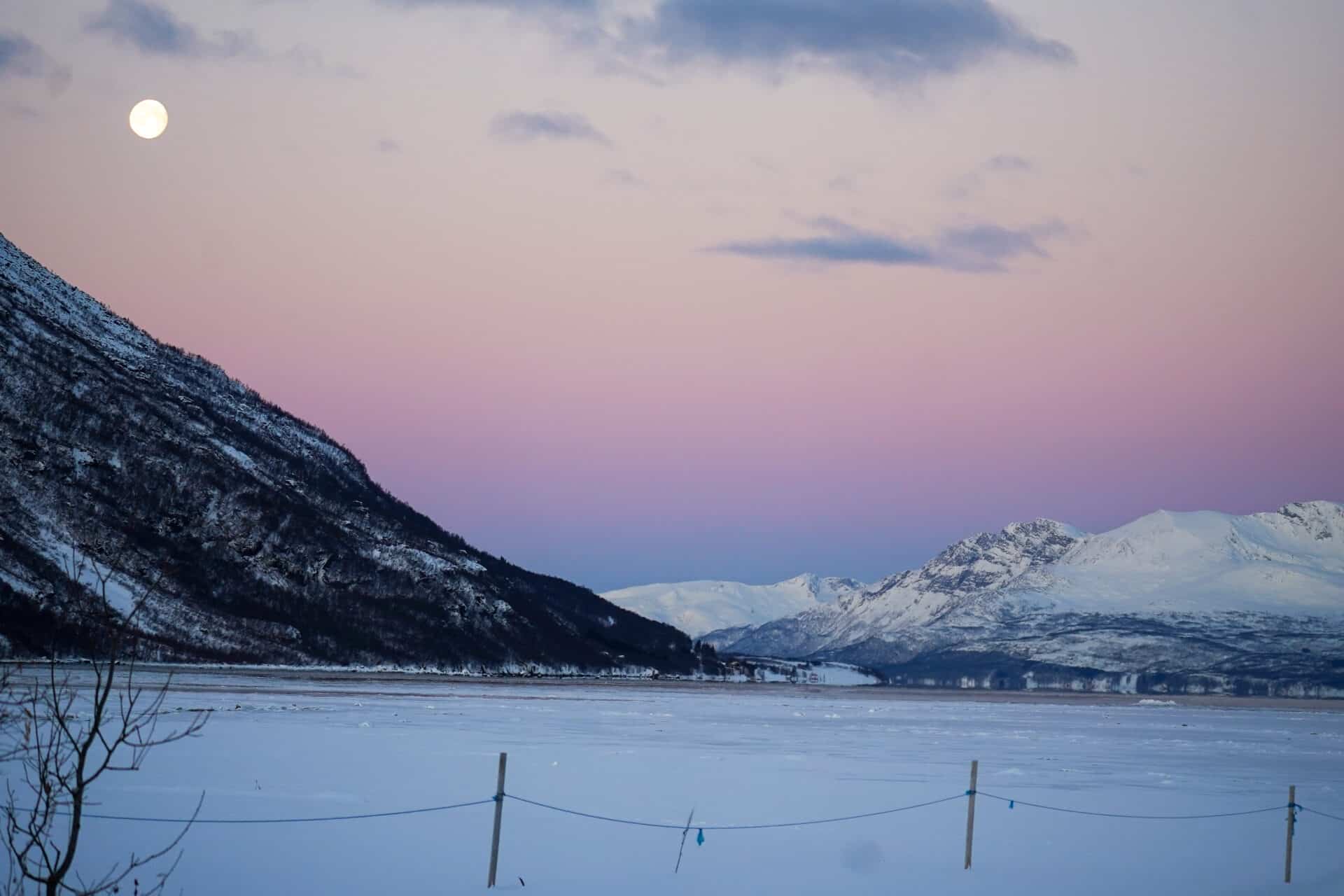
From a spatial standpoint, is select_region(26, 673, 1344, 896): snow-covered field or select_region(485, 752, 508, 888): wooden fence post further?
select_region(26, 673, 1344, 896): snow-covered field

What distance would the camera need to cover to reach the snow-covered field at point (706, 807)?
24.9 m

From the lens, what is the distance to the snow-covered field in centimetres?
2488

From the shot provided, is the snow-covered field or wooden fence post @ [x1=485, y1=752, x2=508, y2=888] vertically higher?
wooden fence post @ [x1=485, y1=752, x2=508, y2=888]

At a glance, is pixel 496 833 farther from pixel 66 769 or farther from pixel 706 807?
pixel 66 769

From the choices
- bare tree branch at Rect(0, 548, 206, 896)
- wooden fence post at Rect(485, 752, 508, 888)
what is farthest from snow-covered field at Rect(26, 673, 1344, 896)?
bare tree branch at Rect(0, 548, 206, 896)

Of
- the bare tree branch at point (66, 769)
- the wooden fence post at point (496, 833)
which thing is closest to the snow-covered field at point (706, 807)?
the wooden fence post at point (496, 833)

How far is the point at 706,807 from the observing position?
1351 inches

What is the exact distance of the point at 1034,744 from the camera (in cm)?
6384

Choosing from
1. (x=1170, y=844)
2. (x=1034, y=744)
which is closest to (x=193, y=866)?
(x=1170, y=844)

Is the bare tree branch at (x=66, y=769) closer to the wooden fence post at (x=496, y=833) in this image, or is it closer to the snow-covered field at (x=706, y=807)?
the snow-covered field at (x=706, y=807)

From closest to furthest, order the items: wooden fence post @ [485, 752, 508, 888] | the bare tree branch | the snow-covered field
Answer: the bare tree branch, wooden fence post @ [485, 752, 508, 888], the snow-covered field

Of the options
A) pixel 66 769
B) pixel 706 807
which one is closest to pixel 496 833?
pixel 706 807

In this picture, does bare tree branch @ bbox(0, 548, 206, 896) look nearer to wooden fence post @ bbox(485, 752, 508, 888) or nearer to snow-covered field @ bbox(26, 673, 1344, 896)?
snow-covered field @ bbox(26, 673, 1344, 896)

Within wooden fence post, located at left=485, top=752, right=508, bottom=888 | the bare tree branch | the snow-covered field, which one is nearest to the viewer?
the bare tree branch
